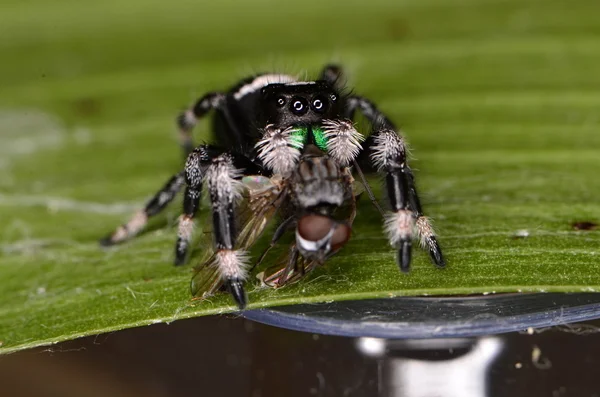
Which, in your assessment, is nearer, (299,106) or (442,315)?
(442,315)

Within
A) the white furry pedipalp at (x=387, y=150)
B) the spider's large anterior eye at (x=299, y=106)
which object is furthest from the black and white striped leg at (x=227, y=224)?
the white furry pedipalp at (x=387, y=150)

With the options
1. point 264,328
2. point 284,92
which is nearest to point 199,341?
point 264,328

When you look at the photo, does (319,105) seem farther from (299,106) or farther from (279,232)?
(279,232)

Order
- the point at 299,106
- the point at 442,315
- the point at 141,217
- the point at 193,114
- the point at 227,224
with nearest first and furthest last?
the point at 442,315, the point at 227,224, the point at 299,106, the point at 141,217, the point at 193,114

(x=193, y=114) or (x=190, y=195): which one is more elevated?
(x=193, y=114)

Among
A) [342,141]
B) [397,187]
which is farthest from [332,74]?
[397,187]

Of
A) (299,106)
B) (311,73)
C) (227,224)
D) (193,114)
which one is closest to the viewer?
(227,224)
